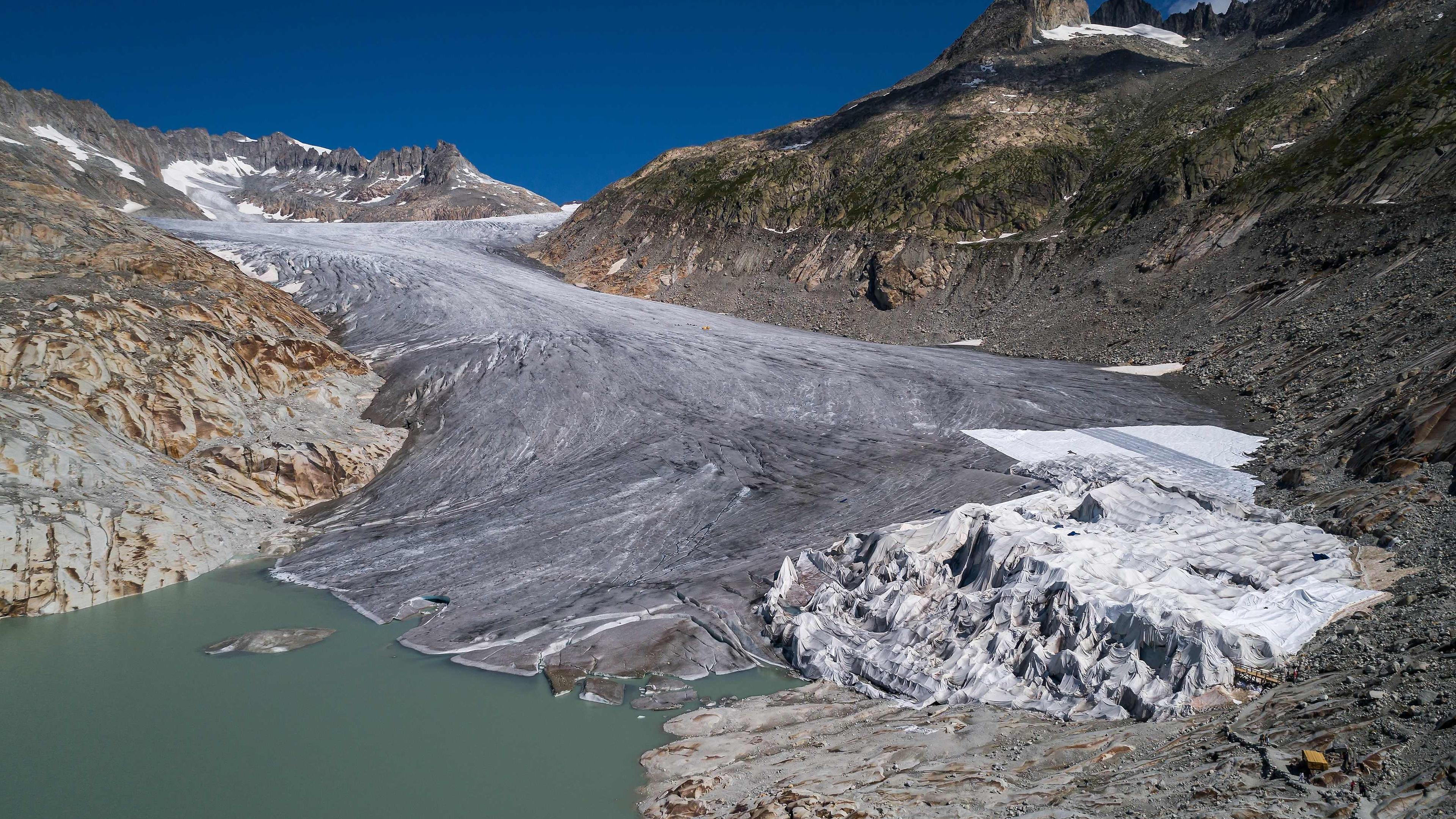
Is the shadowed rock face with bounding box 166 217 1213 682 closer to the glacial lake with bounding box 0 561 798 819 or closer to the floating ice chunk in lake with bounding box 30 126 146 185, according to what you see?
the glacial lake with bounding box 0 561 798 819

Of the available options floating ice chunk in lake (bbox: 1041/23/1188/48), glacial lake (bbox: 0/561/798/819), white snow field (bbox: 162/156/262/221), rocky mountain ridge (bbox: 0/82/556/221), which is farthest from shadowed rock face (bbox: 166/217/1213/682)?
white snow field (bbox: 162/156/262/221)

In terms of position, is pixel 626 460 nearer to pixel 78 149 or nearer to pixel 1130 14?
pixel 1130 14

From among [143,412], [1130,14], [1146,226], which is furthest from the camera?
[1130,14]

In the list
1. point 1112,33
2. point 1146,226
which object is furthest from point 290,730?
point 1112,33

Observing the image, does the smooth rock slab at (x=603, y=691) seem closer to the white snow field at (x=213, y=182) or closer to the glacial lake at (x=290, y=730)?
the glacial lake at (x=290, y=730)

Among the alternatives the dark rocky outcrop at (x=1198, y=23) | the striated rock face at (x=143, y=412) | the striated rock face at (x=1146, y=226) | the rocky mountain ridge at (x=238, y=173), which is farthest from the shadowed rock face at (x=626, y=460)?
the dark rocky outcrop at (x=1198, y=23)
